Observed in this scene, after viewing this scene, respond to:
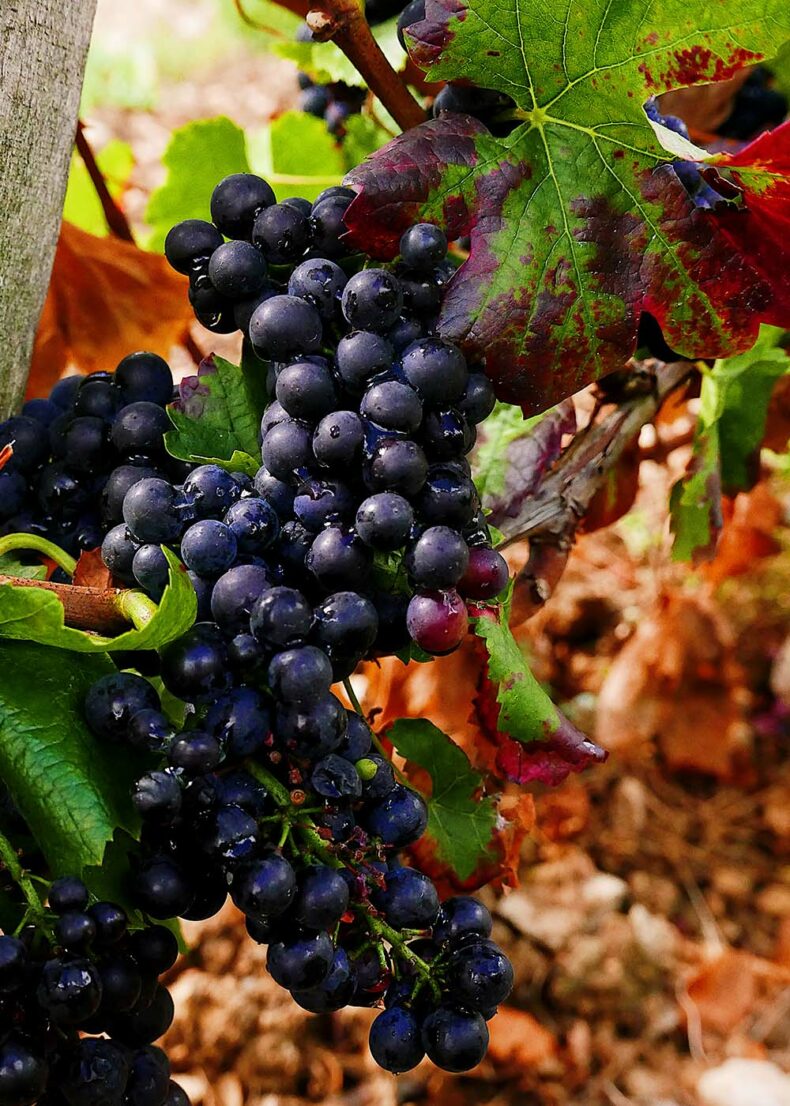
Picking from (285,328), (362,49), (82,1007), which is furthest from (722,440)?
(82,1007)

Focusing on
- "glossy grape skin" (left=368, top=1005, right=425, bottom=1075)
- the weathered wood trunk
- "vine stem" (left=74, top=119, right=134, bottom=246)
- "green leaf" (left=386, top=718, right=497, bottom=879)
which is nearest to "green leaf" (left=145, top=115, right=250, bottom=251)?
"vine stem" (left=74, top=119, right=134, bottom=246)

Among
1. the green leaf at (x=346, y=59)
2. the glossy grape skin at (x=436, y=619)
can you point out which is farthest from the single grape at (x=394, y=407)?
the green leaf at (x=346, y=59)

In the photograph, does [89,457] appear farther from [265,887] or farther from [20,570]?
[265,887]

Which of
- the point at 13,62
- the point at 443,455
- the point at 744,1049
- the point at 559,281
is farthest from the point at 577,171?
the point at 744,1049

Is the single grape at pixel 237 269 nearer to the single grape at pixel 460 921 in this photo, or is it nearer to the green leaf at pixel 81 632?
the green leaf at pixel 81 632

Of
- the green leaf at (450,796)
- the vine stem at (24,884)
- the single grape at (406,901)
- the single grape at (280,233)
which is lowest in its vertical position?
the green leaf at (450,796)

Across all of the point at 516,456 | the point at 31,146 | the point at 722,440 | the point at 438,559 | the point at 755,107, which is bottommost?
the point at 722,440
